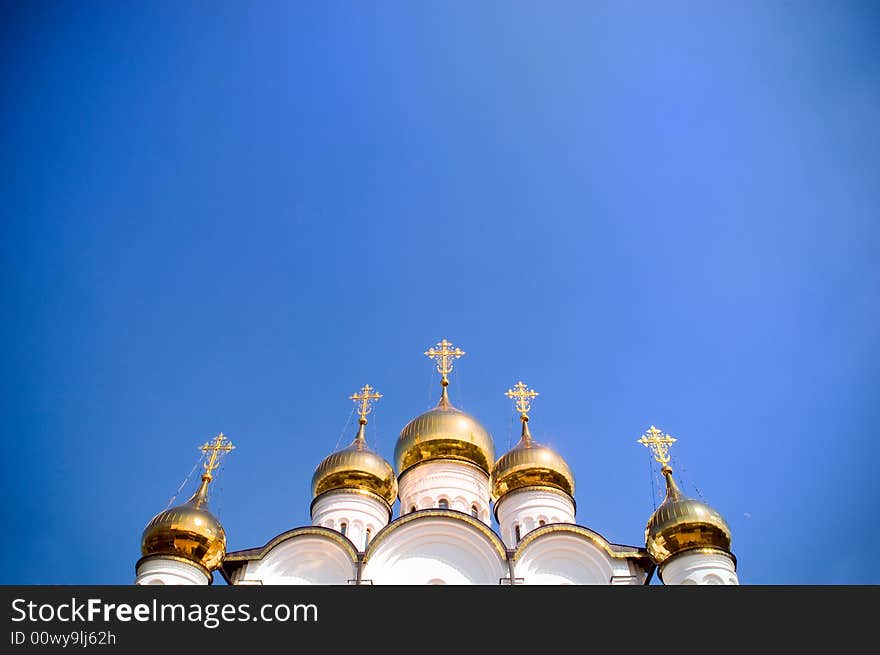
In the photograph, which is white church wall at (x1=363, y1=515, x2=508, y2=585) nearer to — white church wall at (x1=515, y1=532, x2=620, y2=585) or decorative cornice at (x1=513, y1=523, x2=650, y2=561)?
white church wall at (x1=515, y1=532, x2=620, y2=585)

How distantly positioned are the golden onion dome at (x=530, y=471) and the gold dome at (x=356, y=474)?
2526 mm

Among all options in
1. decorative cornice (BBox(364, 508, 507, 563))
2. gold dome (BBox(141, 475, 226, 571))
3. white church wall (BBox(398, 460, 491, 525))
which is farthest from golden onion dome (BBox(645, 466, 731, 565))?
gold dome (BBox(141, 475, 226, 571))

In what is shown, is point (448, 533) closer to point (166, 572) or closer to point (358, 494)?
point (358, 494)

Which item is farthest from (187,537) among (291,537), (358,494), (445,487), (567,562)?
(567,562)

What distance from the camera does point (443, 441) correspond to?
16516mm

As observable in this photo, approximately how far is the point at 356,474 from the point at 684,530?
24.7 ft

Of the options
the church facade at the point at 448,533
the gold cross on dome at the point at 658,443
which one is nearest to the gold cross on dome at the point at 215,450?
the church facade at the point at 448,533

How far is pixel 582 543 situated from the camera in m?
13.7

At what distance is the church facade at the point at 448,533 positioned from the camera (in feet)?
41.8

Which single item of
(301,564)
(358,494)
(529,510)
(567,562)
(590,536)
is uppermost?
(358,494)

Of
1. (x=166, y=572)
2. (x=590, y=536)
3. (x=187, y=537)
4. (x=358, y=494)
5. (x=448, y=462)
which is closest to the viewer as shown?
(x=166, y=572)
